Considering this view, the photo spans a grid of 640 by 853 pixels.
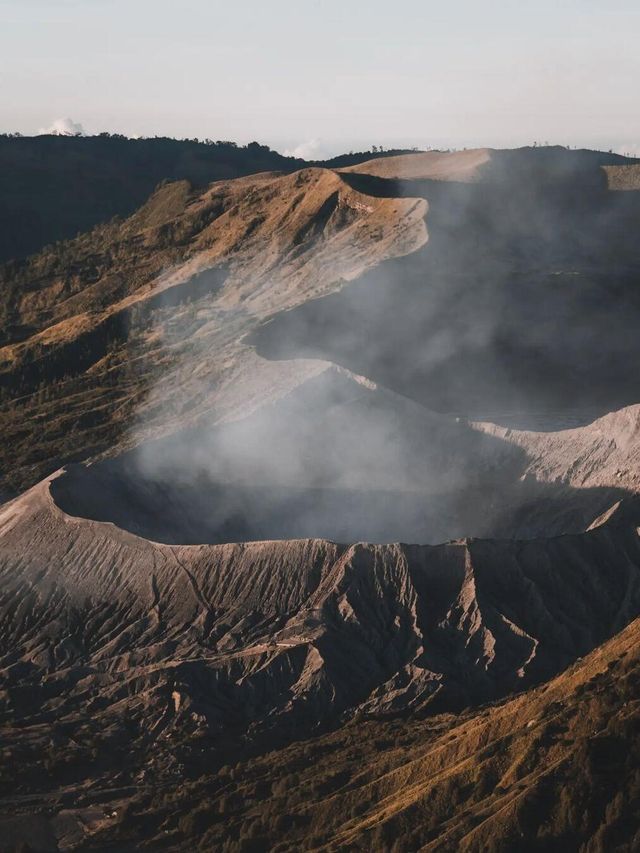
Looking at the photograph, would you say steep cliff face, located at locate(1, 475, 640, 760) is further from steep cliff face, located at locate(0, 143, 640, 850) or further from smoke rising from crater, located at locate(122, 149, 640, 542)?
smoke rising from crater, located at locate(122, 149, 640, 542)

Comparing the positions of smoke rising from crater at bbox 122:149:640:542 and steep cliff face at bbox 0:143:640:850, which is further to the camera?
smoke rising from crater at bbox 122:149:640:542

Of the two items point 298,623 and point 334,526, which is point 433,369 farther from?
point 298,623

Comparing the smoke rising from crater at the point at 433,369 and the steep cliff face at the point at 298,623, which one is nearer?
the steep cliff face at the point at 298,623

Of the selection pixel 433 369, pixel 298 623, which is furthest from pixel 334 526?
pixel 433 369

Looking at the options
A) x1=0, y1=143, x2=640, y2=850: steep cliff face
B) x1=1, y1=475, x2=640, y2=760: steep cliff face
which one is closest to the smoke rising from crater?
x1=0, y1=143, x2=640, y2=850: steep cliff face

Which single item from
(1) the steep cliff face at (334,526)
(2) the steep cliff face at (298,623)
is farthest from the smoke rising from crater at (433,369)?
(2) the steep cliff face at (298,623)

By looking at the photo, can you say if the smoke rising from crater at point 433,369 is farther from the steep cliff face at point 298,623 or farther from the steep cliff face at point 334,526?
the steep cliff face at point 298,623

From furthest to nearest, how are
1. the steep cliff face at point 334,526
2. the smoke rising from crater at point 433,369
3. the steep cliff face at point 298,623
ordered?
the smoke rising from crater at point 433,369 → the steep cliff face at point 298,623 → the steep cliff face at point 334,526

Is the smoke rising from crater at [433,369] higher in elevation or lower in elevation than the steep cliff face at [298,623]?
higher

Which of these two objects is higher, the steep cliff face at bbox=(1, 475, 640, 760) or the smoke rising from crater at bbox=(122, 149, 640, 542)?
the smoke rising from crater at bbox=(122, 149, 640, 542)

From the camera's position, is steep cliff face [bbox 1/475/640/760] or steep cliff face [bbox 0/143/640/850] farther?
steep cliff face [bbox 1/475/640/760]

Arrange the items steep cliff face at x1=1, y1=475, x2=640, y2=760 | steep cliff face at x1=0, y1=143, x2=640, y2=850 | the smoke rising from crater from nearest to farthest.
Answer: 1. steep cliff face at x1=0, y1=143, x2=640, y2=850
2. steep cliff face at x1=1, y1=475, x2=640, y2=760
3. the smoke rising from crater

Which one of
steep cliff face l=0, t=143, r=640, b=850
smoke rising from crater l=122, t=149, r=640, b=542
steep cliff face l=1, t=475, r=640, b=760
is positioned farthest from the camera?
smoke rising from crater l=122, t=149, r=640, b=542
